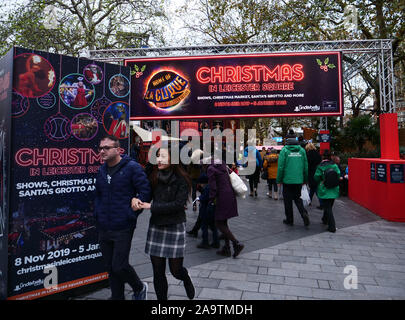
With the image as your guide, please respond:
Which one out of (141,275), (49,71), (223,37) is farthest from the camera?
(223,37)

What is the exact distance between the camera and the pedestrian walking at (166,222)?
2637 millimetres

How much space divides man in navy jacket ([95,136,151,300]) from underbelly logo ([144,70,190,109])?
25.5ft

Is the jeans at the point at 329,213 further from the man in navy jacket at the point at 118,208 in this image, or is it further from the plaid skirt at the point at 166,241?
the man in navy jacket at the point at 118,208

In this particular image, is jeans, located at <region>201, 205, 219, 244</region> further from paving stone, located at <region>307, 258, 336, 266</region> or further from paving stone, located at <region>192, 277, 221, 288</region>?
paving stone, located at <region>307, 258, 336, 266</region>

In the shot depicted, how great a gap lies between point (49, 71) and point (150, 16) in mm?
16651

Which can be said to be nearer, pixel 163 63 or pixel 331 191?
pixel 331 191

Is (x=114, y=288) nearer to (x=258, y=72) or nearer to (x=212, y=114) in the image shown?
(x=212, y=114)

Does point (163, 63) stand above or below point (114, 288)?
above

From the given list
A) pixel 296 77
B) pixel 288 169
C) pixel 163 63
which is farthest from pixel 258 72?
pixel 288 169

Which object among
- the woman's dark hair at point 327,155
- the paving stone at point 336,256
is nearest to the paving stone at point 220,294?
the paving stone at point 336,256

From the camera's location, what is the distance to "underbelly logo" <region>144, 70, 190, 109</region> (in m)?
10.1

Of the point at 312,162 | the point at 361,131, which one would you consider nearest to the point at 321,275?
the point at 312,162

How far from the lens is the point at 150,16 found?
57.3 feet

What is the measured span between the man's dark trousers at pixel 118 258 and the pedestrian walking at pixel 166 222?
21cm
